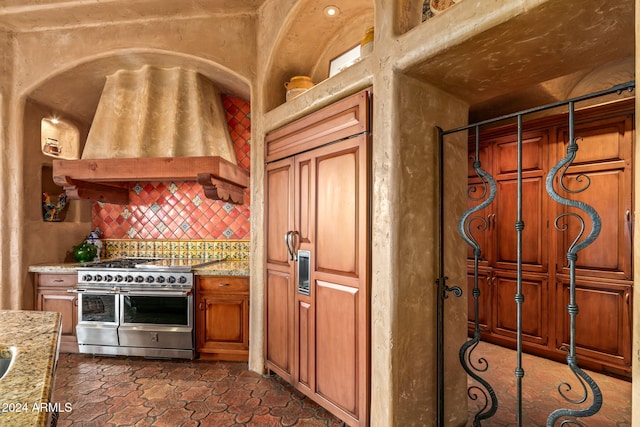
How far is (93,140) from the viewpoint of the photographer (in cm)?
333

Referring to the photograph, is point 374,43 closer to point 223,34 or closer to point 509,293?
→ point 223,34

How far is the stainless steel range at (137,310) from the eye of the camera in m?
3.06

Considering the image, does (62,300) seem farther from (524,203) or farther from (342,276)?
(524,203)

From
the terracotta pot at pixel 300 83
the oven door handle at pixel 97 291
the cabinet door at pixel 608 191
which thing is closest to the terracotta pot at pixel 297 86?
the terracotta pot at pixel 300 83

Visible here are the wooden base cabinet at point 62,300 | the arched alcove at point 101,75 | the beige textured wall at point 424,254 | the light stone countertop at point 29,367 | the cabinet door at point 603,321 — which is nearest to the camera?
the light stone countertop at point 29,367

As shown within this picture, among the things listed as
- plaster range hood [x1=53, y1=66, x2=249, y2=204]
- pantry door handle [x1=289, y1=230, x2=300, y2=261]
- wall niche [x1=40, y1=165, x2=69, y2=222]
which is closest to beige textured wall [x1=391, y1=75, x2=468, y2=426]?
pantry door handle [x1=289, y1=230, x2=300, y2=261]

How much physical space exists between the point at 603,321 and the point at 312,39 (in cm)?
338

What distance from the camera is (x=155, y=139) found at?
130 inches

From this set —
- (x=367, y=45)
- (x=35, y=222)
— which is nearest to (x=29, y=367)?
(x=367, y=45)

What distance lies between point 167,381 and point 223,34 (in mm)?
3058

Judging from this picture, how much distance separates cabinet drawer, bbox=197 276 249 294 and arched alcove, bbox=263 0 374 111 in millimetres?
1575

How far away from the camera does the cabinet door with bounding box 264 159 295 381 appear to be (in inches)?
98.9

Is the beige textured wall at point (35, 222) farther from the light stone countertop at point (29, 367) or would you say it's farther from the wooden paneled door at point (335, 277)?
the wooden paneled door at point (335, 277)

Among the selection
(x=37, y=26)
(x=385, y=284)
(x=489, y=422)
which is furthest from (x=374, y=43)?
(x=37, y=26)
